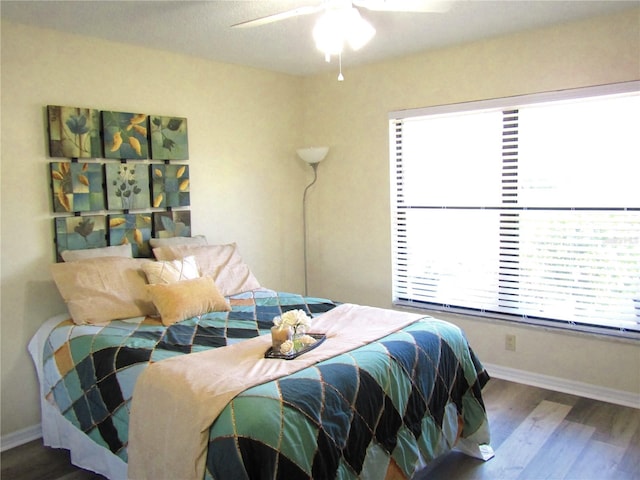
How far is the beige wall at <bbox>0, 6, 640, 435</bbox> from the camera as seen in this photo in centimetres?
306

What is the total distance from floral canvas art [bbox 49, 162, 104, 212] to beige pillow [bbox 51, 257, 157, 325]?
394 millimetres

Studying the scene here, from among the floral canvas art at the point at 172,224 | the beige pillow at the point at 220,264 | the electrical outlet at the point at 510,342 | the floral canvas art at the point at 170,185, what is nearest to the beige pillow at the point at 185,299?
the beige pillow at the point at 220,264

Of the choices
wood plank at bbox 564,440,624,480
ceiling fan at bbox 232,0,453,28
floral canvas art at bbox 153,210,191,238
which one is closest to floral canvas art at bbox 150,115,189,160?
floral canvas art at bbox 153,210,191,238

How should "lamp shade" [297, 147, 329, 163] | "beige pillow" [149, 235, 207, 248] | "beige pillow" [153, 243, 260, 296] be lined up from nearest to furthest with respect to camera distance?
1. "beige pillow" [153, 243, 260, 296]
2. "beige pillow" [149, 235, 207, 248]
3. "lamp shade" [297, 147, 329, 163]

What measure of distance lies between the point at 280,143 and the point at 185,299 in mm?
2068

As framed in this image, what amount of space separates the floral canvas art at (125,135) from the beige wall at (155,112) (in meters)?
0.09

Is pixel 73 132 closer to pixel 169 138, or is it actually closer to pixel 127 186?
pixel 127 186

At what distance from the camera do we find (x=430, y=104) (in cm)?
394

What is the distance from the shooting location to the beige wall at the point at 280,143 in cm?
306

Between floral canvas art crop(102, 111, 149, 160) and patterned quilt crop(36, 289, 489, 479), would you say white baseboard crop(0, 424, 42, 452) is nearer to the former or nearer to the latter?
patterned quilt crop(36, 289, 489, 479)

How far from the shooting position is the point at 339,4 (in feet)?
7.51

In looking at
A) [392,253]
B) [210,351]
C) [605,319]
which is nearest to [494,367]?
[605,319]

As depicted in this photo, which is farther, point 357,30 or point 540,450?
point 540,450

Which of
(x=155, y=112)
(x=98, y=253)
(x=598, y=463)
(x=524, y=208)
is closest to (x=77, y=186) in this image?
(x=98, y=253)
